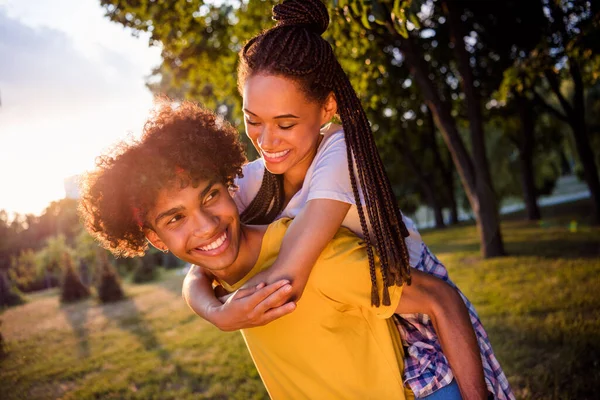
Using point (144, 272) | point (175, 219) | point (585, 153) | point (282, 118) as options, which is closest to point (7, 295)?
point (144, 272)

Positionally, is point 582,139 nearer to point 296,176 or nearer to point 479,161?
point 479,161

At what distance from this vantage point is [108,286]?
15.9 meters

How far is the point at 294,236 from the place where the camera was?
2.00 metres

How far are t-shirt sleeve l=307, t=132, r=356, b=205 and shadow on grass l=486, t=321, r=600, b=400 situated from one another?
10.4 feet

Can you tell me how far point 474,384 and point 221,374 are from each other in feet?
15.3

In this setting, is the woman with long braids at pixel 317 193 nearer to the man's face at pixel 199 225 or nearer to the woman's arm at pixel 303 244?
the woman's arm at pixel 303 244

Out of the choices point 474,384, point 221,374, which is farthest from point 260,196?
point 221,374

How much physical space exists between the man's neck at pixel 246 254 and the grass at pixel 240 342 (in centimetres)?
323

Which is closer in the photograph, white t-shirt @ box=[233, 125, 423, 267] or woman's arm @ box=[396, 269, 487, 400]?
Answer: woman's arm @ box=[396, 269, 487, 400]

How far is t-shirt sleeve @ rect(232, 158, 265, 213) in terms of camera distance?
120 inches

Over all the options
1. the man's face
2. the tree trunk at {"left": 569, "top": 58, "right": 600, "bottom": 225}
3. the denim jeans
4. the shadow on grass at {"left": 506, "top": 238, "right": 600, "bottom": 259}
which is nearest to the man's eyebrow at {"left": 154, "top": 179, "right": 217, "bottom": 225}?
the man's face

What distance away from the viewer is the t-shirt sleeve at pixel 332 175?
91.3 inches

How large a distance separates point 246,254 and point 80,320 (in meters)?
12.4

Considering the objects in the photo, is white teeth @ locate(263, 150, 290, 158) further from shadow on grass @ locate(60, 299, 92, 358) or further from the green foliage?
the green foliage
